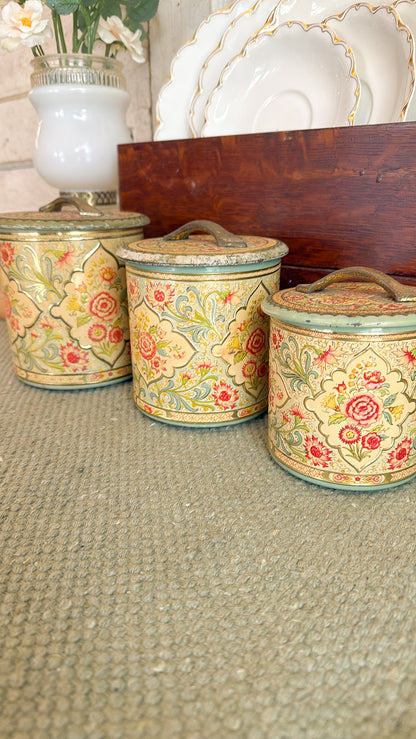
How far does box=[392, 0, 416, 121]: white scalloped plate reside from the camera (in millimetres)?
691

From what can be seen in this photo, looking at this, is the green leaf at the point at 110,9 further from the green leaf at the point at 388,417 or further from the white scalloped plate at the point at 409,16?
the green leaf at the point at 388,417

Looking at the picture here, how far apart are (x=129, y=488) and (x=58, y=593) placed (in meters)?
0.15

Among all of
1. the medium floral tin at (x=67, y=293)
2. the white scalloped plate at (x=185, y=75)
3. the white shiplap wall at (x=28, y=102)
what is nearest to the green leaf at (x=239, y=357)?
the medium floral tin at (x=67, y=293)

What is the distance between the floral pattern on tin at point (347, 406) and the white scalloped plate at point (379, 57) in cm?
36

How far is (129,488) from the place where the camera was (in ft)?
1.74

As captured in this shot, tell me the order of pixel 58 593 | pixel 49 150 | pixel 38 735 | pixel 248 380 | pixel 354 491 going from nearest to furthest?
pixel 38 735 < pixel 58 593 < pixel 354 491 < pixel 248 380 < pixel 49 150

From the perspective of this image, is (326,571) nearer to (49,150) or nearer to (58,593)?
(58,593)

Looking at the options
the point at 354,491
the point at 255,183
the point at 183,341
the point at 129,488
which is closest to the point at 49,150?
the point at 255,183

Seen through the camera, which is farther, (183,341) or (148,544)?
(183,341)

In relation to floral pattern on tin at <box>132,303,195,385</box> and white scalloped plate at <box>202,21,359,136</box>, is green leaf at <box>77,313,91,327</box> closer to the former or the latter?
floral pattern on tin at <box>132,303,195,385</box>

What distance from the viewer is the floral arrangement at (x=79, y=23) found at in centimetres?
82

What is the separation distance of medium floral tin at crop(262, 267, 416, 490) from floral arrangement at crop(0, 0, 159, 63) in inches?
25.7

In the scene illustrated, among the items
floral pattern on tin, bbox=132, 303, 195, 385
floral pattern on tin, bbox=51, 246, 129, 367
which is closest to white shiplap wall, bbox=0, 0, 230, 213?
floral pattern on tin, bbox=51, 246, 129, 367

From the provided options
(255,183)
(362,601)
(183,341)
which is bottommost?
(362,601)
